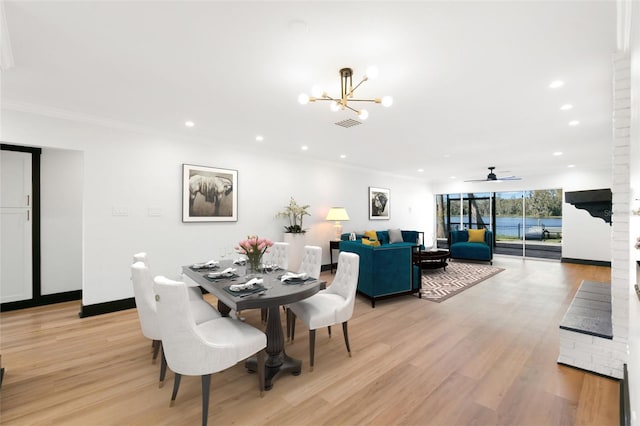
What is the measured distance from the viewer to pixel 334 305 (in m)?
2.77

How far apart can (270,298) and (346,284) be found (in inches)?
43.2

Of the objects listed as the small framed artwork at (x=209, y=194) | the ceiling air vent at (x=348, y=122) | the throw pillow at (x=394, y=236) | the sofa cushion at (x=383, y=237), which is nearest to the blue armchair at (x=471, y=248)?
the throw pillow at (x=394, y=236)

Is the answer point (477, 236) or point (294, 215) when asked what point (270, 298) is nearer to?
point (294, 215)

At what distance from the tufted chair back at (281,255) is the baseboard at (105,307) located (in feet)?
7.12

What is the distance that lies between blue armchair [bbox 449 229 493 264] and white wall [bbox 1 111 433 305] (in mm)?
4455

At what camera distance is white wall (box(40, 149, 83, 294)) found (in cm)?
435

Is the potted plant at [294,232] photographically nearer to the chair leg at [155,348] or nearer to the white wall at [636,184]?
the chair leg at [155,348]

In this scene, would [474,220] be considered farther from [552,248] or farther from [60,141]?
[60,141]

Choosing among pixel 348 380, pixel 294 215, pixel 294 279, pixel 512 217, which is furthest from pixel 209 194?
pixel 512 217

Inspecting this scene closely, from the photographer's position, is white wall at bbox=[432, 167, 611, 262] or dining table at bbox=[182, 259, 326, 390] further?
white wall at bbox=[432, 167, 611, 262]

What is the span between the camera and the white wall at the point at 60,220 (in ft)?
14.3

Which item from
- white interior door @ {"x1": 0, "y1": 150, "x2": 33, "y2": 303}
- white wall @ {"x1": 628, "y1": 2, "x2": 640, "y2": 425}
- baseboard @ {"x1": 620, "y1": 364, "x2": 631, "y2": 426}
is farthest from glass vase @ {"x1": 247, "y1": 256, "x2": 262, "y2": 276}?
white interior door @ {"x1": 0, "y1": 150, "x2": 33, "y2": 303}

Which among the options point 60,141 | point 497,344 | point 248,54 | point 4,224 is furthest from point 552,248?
point 4,224

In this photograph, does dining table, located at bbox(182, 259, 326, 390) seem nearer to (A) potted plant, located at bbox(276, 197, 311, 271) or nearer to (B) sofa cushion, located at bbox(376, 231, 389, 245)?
(A) potted plant, located at bbox(276, 197, 311, 271)
